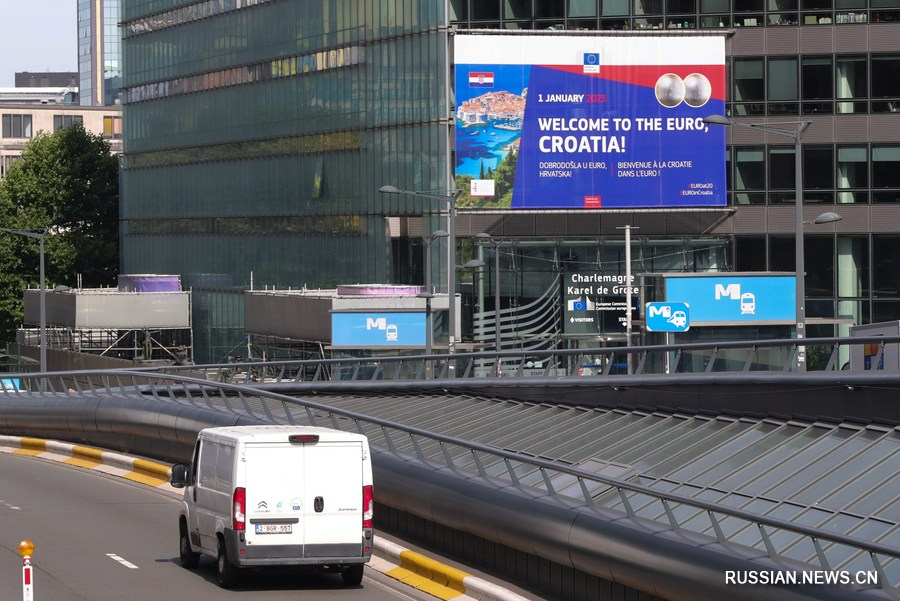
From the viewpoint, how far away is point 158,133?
4168 inches

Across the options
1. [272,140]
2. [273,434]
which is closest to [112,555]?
[273,434]

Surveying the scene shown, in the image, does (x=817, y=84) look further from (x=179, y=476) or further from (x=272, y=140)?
(x=179, y=476)

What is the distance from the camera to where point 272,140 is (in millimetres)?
90375

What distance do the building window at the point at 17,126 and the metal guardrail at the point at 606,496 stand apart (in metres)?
155

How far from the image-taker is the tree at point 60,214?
362 ft

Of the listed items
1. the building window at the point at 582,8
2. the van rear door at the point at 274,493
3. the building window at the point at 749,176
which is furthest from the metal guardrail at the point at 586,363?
the building window at the point at 749,176

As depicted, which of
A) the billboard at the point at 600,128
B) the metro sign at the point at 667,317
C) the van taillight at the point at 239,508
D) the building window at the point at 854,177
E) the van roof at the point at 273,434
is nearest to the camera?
the van taillight at the point at 239,508

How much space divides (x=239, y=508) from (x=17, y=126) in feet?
561

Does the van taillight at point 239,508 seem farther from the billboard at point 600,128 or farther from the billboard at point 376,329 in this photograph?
the billboard at point 600,128

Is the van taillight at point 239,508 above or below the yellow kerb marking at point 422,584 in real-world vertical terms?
above

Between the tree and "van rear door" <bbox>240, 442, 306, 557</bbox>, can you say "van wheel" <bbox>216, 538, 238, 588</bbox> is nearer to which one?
"van rear door" <bbox>240, 442, 306, 557</bbox>

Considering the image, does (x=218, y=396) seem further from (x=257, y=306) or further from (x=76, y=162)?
(x=76, y=162)

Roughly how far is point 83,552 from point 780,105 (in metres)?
53.8

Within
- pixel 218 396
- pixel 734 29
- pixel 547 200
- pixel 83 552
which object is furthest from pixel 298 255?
pixel 83 552
